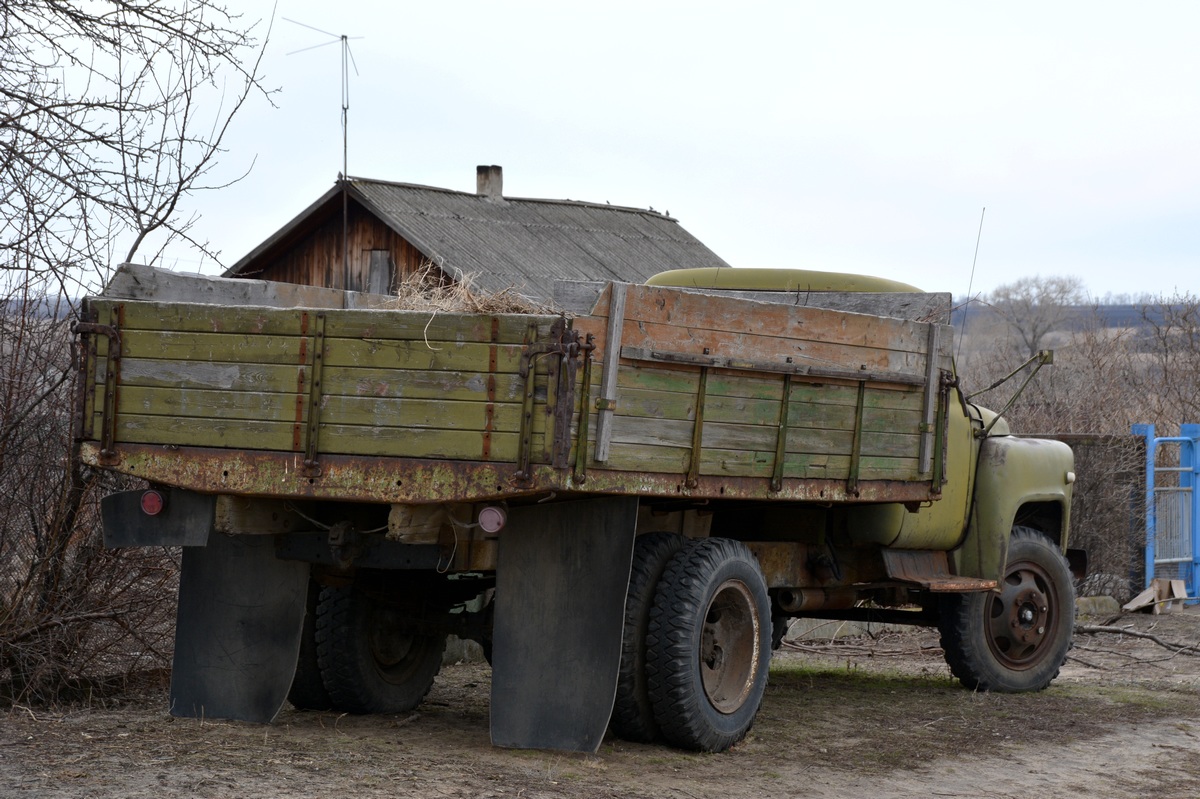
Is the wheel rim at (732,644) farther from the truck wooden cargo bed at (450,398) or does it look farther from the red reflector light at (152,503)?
the red reflector light at (152,503)

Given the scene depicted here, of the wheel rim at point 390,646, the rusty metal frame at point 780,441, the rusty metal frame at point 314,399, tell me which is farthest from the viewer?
the wheel rim at point 390,646

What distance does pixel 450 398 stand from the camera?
574 centimetres

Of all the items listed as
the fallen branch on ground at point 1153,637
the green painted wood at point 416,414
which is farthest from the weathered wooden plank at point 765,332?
the fallen branch on ground at point 1153,637

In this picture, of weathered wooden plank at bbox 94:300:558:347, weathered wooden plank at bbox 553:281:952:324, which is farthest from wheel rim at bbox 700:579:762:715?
weathered wooden plank at bbox 94:300:558:347

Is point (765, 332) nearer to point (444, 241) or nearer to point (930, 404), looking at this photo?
point (930, 404)

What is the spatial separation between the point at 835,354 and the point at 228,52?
3.63 meters

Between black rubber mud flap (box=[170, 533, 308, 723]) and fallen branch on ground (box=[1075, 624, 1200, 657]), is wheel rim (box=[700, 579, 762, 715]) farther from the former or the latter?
fallen branch on ground (box=[1075, 624, 1200, 657])

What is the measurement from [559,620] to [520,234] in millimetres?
19911

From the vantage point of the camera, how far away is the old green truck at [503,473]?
18.9ft

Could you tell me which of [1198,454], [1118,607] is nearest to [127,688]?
[1118,607]

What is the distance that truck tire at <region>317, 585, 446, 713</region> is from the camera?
24.3 ft

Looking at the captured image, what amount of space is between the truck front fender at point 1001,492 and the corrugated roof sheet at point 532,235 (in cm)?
1222

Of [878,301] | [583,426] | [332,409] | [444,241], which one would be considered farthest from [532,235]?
[583,426]

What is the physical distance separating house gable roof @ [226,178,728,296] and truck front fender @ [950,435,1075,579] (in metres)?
12.4
